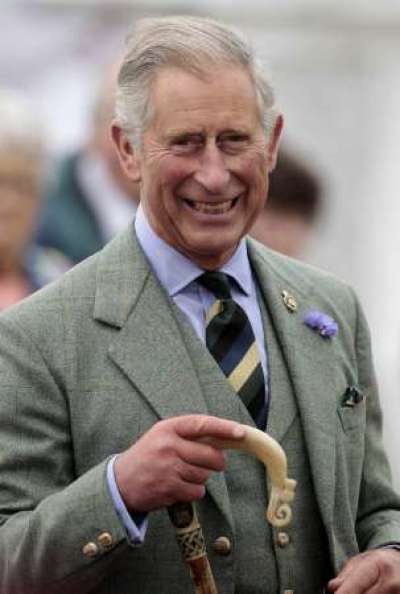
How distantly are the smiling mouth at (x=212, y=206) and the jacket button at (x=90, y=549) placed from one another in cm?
74

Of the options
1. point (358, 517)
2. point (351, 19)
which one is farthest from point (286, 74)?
point (358, 517)

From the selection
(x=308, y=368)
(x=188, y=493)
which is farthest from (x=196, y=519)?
(x=308, y=368)

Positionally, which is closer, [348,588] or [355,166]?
[348,588]

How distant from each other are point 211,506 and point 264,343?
1.38ft

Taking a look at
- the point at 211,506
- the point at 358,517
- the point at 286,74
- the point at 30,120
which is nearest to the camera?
the point at 211,506

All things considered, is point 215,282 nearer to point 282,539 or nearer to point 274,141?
point 274,141

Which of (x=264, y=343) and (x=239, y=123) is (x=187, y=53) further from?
(x=264, y=343)

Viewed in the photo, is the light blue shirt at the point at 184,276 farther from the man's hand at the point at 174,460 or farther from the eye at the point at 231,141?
the man's hand at the point at 174,460

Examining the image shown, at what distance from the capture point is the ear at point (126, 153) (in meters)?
4.70

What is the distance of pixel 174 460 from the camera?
167 inches

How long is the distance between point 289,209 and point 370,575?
158 inches

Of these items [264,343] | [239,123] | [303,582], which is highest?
[239,123]

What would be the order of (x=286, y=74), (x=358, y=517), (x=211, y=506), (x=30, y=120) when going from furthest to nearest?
1. (x=286, y=74)
2. (x=30, y=120)
3. (x=358, y=517)
4. (x=211, y=506)

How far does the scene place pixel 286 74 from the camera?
34.0 feet
